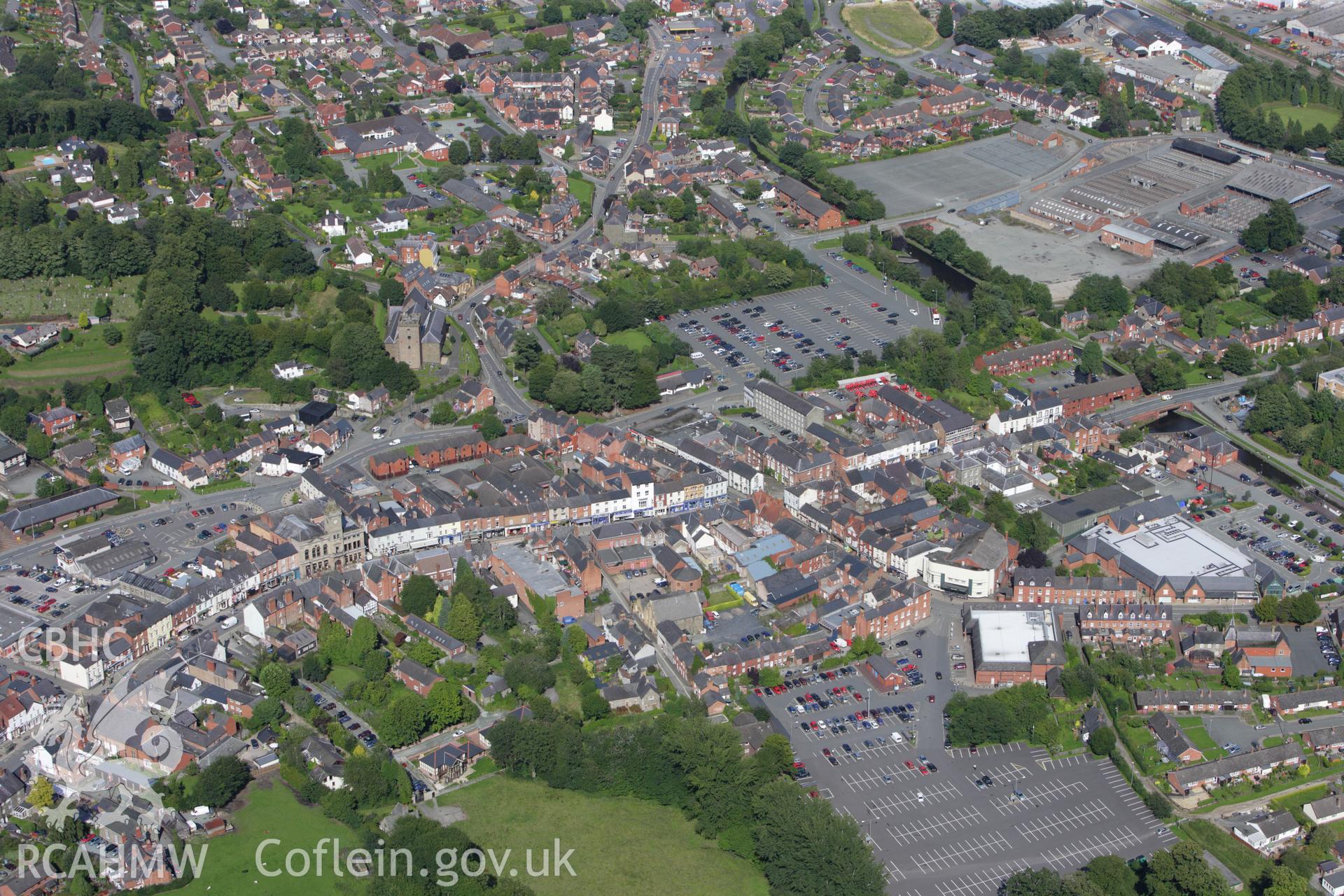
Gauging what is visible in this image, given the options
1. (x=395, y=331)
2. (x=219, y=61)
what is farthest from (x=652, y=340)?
(x=219, y=61)

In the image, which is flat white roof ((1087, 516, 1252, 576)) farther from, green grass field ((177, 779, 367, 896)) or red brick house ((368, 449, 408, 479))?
green grass field ((177, 779, 367, 896))

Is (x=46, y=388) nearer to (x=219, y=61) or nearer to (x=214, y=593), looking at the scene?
(x=214, y=593)

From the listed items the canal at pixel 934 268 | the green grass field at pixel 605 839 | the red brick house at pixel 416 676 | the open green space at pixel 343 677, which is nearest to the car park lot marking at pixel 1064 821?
the green grass field at pixel 605 839

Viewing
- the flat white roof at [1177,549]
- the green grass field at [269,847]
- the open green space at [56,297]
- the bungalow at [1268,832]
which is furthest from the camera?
the open green space at [56,297]

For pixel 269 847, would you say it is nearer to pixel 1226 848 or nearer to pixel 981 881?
pixel 981 881

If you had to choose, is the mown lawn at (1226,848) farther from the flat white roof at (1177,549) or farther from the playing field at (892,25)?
the playing field at (892,25)

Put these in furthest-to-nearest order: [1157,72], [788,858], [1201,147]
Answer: [1157,72] < [1201,147] < [788,858]
